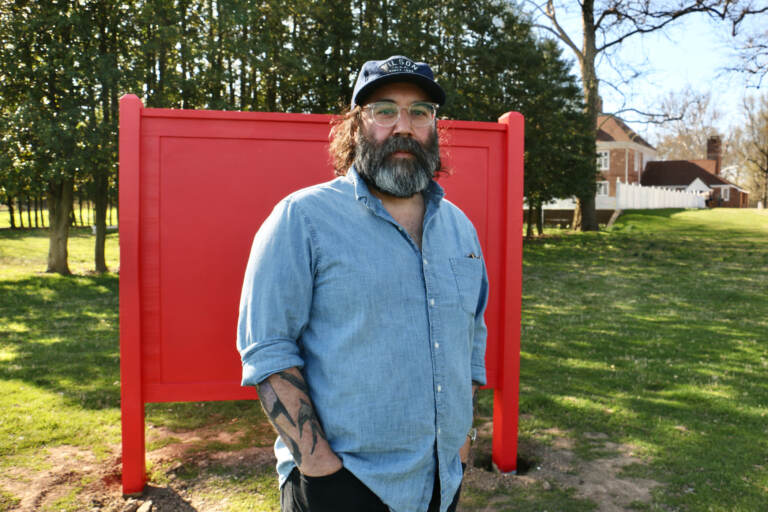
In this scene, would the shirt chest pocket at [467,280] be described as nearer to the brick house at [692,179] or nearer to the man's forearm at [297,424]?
the man's forearm at [297,424]

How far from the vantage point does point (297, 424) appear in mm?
1854

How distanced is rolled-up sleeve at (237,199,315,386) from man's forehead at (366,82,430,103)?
0.63 m

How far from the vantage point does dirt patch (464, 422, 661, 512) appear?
4.01m

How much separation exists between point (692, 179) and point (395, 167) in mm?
69941

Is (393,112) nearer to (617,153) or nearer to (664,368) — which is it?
(664,368)

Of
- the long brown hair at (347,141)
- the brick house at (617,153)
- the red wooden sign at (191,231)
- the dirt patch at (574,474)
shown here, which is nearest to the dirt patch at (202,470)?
the dirt patch at (574,474)

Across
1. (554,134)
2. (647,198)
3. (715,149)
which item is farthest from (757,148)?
(554,134)

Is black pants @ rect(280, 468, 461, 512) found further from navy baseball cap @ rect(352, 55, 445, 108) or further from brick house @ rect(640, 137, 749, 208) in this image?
brick house @ rect(640, 137, 749, 208)

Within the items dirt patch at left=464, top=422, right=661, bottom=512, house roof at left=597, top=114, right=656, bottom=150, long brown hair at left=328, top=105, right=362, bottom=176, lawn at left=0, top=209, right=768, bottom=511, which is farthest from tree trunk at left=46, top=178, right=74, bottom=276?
house roof at left=597, top=114, right=656, bottom=150

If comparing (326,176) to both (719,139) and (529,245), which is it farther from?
(719,139)

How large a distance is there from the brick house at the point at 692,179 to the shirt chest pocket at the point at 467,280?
63.9 meters

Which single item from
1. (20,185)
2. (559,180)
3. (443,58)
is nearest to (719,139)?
(559,180)

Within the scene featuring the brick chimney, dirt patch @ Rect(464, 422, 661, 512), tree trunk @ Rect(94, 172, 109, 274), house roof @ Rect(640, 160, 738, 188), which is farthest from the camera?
the brick chimney

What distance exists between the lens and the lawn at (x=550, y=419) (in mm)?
4062
